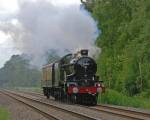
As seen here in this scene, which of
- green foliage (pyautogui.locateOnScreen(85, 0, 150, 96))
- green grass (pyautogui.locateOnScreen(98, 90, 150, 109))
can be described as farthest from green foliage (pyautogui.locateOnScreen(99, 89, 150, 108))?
green foliage (pyautogui.locateOnScreen(85, 0, 150, 96))

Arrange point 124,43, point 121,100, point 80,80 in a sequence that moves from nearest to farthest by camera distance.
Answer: point 80,80, point 121,100, point 124,43

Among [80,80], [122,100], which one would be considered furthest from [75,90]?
[122,100]

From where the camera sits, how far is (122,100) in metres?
33.3

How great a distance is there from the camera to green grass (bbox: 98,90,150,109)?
30.1 meters

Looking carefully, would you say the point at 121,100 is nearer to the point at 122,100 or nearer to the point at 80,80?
the point at 122,100

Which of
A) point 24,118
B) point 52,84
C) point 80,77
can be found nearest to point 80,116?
point 24,118

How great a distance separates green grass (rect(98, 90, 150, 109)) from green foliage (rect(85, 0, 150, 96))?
5479 millimetres

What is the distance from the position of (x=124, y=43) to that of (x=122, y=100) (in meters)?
17.4

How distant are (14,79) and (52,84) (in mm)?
160307

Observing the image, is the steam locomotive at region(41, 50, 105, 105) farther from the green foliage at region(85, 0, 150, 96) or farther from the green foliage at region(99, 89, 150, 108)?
the green foliage at region(85, 0, 150, 96)

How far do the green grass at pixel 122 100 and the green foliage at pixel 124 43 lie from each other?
5479mm

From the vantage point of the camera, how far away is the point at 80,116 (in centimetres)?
2178

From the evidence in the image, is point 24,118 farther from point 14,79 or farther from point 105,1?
point 14,79

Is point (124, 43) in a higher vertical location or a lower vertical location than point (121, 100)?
higher
